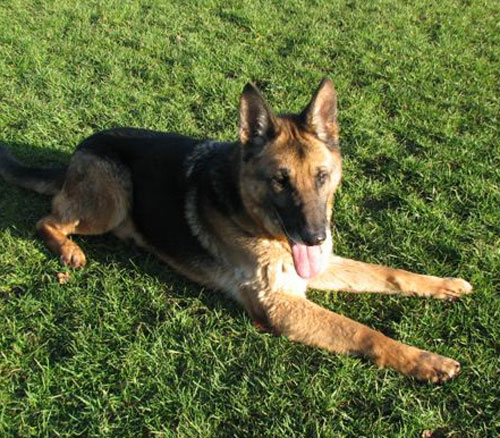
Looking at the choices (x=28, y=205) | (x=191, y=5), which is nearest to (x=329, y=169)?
(x=28, y=205)

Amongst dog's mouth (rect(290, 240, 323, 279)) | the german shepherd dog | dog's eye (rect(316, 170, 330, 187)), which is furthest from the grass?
dog's eye (rect(316, 170, 330, 187))

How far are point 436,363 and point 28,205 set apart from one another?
414 cm

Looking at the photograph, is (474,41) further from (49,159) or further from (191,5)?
(49,159)

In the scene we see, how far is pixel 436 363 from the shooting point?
10.7 feet

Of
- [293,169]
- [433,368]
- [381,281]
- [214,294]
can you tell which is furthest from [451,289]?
[214,294]

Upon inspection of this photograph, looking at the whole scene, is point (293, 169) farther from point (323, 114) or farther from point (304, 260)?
point (304, 260)

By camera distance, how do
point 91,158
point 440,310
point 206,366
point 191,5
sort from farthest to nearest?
1. point 191,5
2. point 91,158
3. point 440,310
4. point 206,366

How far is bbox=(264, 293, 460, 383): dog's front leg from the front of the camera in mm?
3262

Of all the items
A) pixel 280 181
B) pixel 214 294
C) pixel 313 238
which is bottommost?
pixel 214 294

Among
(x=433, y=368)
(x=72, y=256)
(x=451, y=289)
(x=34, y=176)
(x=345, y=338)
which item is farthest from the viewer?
(x=34, y=176)

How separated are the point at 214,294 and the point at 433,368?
1.82 meters

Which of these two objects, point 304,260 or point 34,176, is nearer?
point 304,260

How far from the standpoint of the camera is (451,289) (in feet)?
12.7

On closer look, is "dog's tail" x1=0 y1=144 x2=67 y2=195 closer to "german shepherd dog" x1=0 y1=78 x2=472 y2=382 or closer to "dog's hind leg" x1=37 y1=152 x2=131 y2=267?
"german shepherd dog" x1=0 y1=78 x2=472 y2=382
